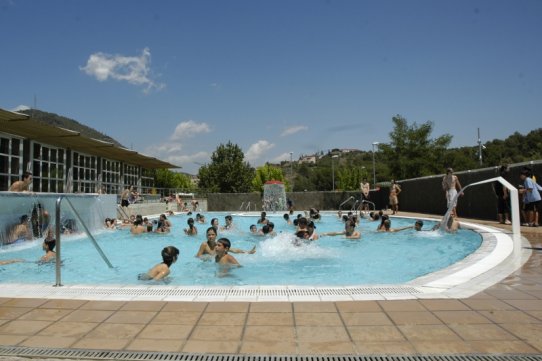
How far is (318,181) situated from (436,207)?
8636cm

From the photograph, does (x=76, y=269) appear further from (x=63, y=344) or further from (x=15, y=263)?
(x=63, y=344)

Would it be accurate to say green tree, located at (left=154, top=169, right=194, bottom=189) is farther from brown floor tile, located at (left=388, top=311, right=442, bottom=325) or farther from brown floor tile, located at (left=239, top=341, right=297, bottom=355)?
brown floor tile, located at (left=239, top=341, right=297, bottom=355)

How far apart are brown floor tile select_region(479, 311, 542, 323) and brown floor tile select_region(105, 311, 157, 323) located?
318 centimetres

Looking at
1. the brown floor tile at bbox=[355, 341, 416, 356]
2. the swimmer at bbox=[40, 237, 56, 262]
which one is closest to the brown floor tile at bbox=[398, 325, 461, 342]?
the brown floor tile at bbox=[355, 341, 416, 356]

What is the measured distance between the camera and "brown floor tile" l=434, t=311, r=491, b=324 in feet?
11.7

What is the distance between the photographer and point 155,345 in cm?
313

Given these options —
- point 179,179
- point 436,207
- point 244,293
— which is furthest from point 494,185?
point 179,179

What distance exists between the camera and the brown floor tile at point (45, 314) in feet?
12.4

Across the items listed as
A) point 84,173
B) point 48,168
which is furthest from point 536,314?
point 84,173

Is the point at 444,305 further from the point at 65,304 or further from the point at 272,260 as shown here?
the point at 272,260

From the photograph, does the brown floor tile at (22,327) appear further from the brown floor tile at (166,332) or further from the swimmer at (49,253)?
the swimmer at (49,253)

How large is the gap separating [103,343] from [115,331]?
270 millimetres

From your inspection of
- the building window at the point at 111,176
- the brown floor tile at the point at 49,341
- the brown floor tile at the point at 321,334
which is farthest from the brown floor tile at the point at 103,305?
the building window at the point at 111,176

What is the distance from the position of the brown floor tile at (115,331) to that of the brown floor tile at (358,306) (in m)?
1.94
